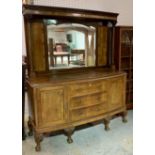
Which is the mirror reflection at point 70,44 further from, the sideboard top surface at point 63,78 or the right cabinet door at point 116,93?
the right cabinet door at point 116,93

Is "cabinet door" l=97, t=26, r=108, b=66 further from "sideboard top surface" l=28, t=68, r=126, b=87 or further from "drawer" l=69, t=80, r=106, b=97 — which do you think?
"drawer" l=69, t=80, r=106, b=97

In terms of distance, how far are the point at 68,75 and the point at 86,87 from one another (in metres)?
0.38

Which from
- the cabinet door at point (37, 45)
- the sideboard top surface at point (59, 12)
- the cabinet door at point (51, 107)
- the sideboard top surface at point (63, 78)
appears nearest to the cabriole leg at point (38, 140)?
the cabinet door at point (51, 107)

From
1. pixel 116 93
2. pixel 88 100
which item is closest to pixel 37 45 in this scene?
pixel 88 100

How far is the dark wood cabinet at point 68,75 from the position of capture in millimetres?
2467

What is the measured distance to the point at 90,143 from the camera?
102 inches

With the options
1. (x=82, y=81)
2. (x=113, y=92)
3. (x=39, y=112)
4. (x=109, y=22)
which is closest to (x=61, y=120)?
Result: (x=39, y=112)

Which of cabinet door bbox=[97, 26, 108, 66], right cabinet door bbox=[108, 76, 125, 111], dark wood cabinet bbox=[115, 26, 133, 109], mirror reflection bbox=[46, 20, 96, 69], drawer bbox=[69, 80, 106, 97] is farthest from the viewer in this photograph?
dark wood cabinet bbox=[115, 26, 133, 109]

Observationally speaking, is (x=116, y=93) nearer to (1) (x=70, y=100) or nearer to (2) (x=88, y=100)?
(2) (x=88, y=100)

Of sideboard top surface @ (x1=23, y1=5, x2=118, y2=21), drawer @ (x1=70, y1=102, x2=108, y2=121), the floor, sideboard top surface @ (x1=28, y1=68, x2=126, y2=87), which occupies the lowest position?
the floor

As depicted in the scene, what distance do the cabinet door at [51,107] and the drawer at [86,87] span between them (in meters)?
0.16

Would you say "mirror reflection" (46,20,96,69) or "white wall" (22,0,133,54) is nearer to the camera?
"mirror reflection" (46,20,96,69)

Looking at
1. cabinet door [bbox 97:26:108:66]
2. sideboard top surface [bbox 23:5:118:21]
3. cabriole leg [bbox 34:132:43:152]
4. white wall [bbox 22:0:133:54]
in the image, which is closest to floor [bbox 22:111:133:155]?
cabriole leg [bbox 34:132:43:152]

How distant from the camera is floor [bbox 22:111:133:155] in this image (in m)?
2.42
